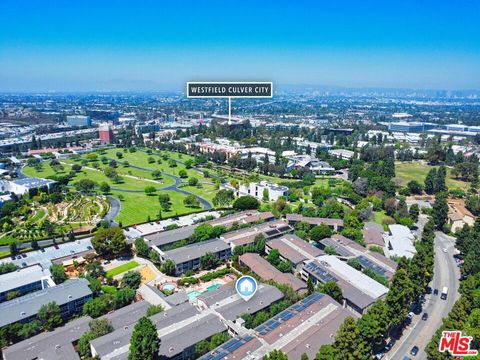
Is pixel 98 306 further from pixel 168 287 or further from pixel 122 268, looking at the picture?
pixel 122 268

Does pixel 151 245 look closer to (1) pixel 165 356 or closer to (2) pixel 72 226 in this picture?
(2) pixel 72 226

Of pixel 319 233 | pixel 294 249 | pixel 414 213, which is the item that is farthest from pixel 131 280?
pixel 414 213

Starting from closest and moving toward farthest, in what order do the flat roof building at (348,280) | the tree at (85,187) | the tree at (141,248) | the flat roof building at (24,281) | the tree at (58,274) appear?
the flat roof building at (348,280), the flat roof building at (24,281), the tree at (58,274), the tree at (141,248), the tree at (85,187)

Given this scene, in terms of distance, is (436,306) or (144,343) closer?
(144,343)

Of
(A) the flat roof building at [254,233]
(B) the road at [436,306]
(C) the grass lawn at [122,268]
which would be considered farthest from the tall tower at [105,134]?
(B) the road at [436,306]

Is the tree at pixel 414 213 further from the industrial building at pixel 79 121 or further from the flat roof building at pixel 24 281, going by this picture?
the industrial building at pixel 79 121

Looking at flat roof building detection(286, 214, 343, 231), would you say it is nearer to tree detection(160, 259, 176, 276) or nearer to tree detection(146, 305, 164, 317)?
tree detection(160, 259, 176, 276)

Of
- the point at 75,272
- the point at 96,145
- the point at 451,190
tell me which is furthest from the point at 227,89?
the point at 96,145
